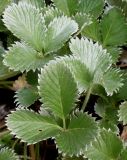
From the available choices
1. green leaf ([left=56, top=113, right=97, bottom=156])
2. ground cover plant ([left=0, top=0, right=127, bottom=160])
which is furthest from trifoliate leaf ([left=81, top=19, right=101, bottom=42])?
green leaf ([left=56, top=113, right=97, bottom=156])

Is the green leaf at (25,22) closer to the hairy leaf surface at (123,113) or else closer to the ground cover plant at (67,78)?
the ground cover plant at (67,78)

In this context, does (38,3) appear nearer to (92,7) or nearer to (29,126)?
(92,7)

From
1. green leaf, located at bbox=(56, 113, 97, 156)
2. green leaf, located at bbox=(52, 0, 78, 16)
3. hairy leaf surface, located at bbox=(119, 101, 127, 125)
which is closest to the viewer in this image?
green leaf, located at bbox=(56, 113, 97, 156)

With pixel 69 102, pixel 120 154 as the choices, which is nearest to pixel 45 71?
pixel 69 102

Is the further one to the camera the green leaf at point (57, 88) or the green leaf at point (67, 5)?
the green leaf at point (67, 5)

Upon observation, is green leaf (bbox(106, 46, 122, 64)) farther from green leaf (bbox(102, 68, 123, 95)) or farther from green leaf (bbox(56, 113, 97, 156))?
green leaf (bbox(56, 113, 97, 156))

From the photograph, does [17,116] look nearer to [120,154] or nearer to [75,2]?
[120,154]

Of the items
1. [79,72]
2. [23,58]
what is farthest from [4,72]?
[79,72]

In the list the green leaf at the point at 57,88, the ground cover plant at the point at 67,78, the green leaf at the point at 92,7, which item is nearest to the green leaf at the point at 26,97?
the ground cover plant at the point at 67,78
